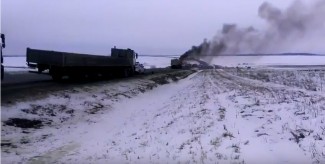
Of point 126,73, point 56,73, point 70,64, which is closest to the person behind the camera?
point 56,73

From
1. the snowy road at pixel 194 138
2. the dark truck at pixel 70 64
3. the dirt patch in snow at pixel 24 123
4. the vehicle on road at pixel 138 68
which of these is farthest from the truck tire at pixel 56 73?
the vehicle on road at pixel 138 68

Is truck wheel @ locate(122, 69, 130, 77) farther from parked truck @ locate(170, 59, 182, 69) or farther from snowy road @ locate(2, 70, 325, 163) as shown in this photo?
parked truck @ locate(170, 59, 182, 69)

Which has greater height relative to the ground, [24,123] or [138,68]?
[138,68]

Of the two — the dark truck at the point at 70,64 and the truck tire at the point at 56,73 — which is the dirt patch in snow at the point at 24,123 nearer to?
the dark truck at the point at 70,64

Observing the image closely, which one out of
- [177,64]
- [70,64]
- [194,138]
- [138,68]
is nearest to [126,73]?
[138,68]

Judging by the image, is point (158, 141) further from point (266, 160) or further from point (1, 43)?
point (1, 43)

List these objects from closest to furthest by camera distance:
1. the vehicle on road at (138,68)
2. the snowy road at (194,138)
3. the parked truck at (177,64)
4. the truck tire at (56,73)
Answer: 1. the snowy road at (194,138)
2. the truck tire at (56,73)
3. the vehicle on road at (138,68)
4. the parked truck at (177,64)

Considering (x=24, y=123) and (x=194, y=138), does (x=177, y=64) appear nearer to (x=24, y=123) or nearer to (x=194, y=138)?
(x=24, y=123)

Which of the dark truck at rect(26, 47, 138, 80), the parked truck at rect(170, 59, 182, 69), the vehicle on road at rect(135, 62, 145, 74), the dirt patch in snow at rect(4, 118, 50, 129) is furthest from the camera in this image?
the parked truck at rect(170, 59, 182, 69)

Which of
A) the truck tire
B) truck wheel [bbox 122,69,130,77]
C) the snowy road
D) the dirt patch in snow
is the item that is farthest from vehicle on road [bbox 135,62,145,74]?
the dirt patch in snow

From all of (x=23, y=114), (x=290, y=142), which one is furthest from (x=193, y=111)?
(x=290, y=142)

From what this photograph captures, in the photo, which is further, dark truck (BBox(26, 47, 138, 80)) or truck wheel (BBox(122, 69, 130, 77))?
truck wheel (BBox(122, 69, 130, 77))

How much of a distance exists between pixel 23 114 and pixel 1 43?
303 inches

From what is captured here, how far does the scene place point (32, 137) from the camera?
14.9 metres
